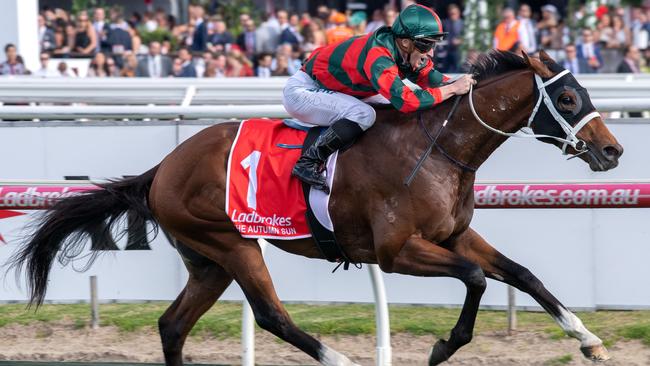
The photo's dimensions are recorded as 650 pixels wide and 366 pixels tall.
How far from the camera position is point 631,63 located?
11.5m

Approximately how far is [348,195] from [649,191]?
1493 mm

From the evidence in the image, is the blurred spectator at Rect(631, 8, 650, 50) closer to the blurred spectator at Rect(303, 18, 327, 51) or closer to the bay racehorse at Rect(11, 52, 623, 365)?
the blurred spectator at Rect(303, 18, 327, 51)

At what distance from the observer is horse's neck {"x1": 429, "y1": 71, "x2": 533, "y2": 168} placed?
16.2 ft

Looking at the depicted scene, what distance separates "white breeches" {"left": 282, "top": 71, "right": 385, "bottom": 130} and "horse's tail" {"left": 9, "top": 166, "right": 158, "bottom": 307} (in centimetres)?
81

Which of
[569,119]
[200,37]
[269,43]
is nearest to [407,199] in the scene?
[569,119]

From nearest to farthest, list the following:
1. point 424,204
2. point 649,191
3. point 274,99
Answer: point 424,204 < point 649,191 < point 274,99

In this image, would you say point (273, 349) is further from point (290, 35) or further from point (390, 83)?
point (290, 35)

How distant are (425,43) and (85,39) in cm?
919

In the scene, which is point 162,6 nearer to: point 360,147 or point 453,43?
point 453,43

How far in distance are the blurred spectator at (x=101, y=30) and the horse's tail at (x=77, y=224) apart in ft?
26.6

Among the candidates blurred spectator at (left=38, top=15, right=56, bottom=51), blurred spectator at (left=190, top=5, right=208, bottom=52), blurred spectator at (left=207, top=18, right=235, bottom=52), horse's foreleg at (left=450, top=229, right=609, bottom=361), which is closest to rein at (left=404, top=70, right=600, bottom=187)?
horse's foreleg at (left=450, top=229, right=609, bottom=361)

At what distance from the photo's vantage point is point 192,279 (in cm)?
549

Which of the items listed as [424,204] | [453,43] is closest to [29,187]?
[424,204]

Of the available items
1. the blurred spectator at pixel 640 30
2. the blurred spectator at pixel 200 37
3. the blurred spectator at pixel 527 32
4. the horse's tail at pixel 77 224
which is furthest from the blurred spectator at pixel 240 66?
the horse's tail at pixel 77 224
